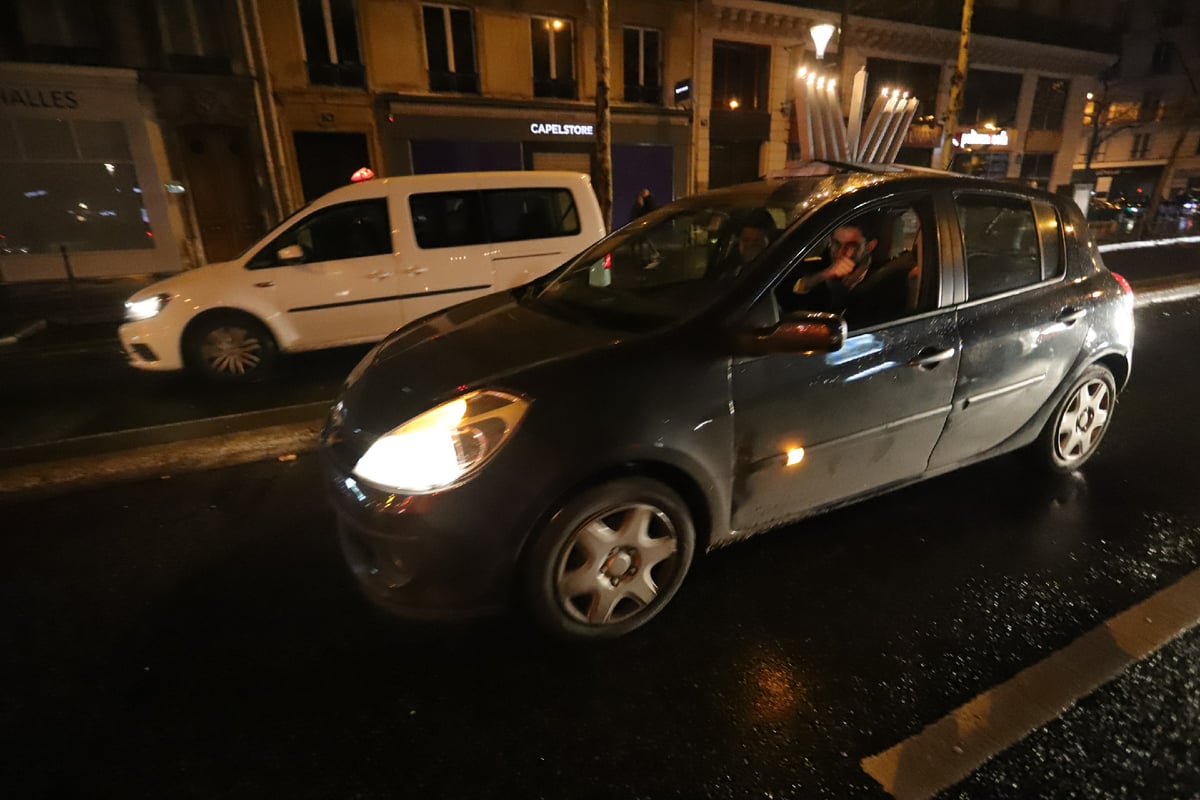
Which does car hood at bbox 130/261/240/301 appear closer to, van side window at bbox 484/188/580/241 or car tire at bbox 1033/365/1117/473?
van side window at bbox 484/188/580/241

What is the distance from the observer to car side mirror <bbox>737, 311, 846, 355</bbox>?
2.48m

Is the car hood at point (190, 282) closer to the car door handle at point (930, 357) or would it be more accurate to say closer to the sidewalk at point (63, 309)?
the sidewalk at point (63, 309)

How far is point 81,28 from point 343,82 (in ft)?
16.5

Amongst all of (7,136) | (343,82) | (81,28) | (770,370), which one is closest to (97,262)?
(7,136)

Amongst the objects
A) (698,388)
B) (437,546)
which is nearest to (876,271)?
(698,388)

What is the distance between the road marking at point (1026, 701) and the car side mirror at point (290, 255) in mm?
Answer: 5899

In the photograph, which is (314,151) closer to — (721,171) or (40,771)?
(721,171)

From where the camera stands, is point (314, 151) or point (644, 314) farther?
point (314, 151)

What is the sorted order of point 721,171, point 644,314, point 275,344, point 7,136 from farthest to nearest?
point 721,171 → point 7,136 → point 275,344 → point 644,314

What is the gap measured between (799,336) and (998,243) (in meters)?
1.61

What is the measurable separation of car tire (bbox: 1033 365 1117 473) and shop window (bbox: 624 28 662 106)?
17055 millimetres

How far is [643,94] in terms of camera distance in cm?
1870

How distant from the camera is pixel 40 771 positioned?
2.04m

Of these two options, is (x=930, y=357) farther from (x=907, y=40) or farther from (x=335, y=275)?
(x=907, y=40)
